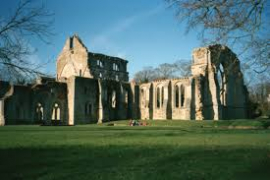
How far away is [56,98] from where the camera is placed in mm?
40844

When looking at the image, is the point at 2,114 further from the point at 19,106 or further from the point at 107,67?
the point at 107,67

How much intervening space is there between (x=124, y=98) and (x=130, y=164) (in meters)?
39.2

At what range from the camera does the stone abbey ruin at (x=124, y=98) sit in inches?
1506

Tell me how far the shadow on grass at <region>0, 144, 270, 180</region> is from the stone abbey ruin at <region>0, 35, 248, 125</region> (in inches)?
1101

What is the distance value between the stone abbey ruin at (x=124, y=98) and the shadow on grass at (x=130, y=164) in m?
28.0

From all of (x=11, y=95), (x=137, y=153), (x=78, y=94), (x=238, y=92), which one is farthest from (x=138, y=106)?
(x=137, y=153)

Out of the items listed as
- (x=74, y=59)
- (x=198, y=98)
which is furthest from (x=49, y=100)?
(x=198, y=98)

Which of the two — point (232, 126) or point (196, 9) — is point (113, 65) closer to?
point (232, 126)

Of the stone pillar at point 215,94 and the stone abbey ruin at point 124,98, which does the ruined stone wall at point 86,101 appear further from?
the stone pillar at point 215,94

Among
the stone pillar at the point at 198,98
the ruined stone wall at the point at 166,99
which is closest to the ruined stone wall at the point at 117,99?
the ruined stone wall at the point at 166,99

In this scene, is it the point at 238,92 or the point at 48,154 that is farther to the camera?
the point at 238,92

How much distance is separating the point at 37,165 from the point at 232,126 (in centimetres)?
2453

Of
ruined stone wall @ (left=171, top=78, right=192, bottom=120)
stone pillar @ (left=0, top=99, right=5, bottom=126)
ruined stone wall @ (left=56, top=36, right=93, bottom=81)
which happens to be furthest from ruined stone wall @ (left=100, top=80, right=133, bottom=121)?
stone pillar @ (left=0, top=99, right=5, bottom=126)

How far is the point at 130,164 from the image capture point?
23.3ft
